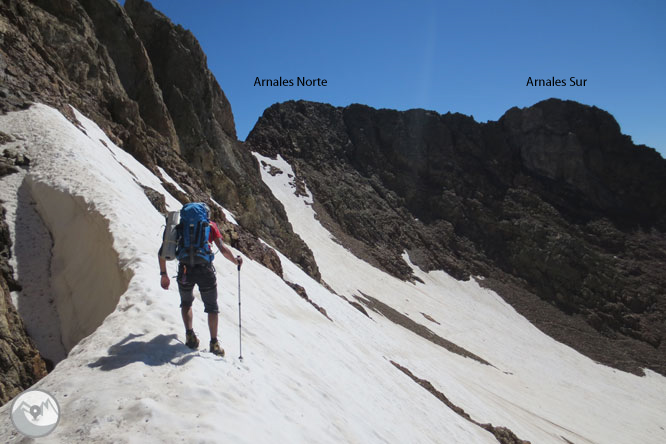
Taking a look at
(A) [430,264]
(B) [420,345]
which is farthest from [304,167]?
(B) [420,345]

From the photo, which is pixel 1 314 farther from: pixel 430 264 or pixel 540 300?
pixel 540 300

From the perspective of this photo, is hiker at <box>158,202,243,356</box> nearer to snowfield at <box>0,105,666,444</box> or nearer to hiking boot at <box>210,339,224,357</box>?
hiking boot at <box>210,339,224,357</box>

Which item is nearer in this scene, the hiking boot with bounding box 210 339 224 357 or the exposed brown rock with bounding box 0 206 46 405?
the exposed brown rock with bounding box 0 206 46 405

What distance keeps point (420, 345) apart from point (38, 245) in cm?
2341

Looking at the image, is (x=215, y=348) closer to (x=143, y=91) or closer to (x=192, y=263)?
(x=192, y=263)

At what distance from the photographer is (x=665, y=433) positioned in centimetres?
3244

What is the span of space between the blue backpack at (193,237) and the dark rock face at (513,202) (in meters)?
47.7

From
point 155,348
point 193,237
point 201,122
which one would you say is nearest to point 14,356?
point 155,348

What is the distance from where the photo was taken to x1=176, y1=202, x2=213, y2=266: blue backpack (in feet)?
18.4

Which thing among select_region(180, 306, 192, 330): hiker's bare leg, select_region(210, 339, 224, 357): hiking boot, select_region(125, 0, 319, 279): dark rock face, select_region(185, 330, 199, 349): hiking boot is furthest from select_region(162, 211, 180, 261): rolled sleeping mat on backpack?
select_region(125, 0, 319, 279): dark rock face

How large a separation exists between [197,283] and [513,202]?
8064 cm

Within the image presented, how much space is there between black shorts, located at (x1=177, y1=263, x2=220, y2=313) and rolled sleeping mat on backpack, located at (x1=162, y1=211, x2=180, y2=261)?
0.22m

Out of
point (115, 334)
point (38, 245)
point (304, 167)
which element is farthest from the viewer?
point (304, 167)

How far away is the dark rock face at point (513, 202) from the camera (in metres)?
60.5
